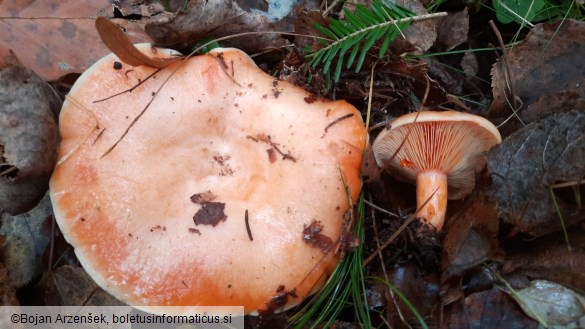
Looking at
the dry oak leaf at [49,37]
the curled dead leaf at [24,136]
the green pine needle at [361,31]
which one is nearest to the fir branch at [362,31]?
the green pine needle at [361,31]

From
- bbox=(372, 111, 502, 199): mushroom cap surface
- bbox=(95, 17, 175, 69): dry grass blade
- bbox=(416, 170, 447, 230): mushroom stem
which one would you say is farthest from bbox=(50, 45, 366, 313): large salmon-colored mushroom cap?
bbox=(416, 170, 447, 230): mushroom stem

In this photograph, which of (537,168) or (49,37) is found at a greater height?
(49,37)

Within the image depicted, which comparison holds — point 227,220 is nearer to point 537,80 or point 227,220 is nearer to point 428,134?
point 428,134

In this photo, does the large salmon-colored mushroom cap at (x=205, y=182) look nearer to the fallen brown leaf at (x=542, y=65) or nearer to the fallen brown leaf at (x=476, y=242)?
the fallen brown leaf at (x=476, y=242)

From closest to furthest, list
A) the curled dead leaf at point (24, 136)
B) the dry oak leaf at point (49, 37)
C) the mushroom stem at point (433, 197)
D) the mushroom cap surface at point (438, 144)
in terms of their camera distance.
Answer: the mushroom cap surface at point (438, 144) < the curled dead leaf at point (24, 136) < the mushroom stem at point (433, 197) < the dry oak leaf at point (49, 37)

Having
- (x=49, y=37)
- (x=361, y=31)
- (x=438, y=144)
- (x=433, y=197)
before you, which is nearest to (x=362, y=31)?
(x=361, y=31)

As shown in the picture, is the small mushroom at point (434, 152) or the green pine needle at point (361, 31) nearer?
the small mushroom at point (434, 152)

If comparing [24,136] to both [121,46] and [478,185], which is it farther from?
[478,185]
